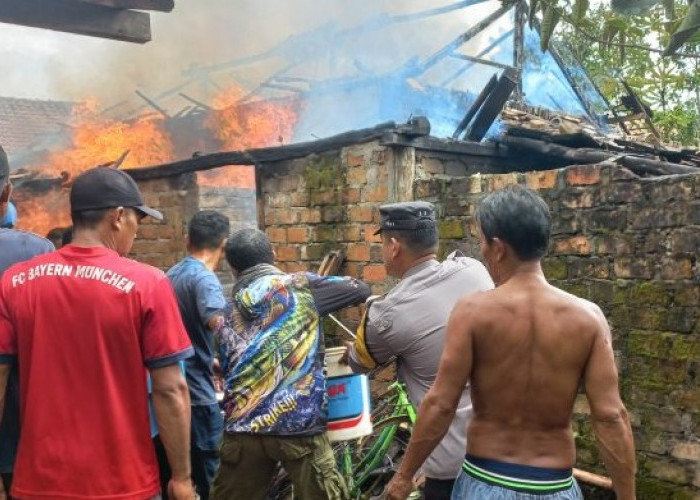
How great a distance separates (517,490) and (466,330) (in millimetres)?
574

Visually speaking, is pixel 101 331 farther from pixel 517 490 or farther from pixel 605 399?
pixel 605 399

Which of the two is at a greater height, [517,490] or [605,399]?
[605,399]

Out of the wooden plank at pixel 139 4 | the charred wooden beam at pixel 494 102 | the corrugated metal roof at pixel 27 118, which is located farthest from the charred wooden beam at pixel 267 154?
the corrugated metal roof at pixel 27 118

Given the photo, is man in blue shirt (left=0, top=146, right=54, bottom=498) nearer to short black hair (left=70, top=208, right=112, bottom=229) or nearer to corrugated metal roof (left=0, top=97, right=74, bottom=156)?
short black hair (left=70, top=208, right=112, bottom=229)

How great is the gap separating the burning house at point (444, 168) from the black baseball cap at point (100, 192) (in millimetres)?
1648

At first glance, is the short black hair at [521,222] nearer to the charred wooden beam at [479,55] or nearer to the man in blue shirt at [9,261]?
the man in blue shirt at [9,261]

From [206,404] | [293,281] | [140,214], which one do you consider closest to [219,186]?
[206,404]

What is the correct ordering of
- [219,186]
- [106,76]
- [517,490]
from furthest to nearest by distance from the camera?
[106,76] < [219,186] < [517,490]

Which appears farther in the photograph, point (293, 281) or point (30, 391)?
point (293, 281)

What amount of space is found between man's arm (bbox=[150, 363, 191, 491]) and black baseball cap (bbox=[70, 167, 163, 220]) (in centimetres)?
66

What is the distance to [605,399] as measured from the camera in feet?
8.21

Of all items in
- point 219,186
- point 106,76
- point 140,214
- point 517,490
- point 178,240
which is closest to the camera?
point 517,490

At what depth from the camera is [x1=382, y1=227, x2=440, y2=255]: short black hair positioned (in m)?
3.26

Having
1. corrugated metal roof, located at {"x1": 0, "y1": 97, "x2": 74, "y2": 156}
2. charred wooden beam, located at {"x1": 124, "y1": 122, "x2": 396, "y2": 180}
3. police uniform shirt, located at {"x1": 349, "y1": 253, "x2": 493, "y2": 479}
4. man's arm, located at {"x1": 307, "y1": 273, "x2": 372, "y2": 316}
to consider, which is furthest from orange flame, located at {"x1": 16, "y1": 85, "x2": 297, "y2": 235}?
corrugated metal roof, located at {"x1": 0, "y1": 97, "x2": 74, "y2": 156}
